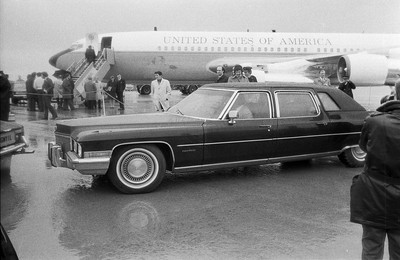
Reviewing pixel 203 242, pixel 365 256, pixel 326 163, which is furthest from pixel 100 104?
pixel 365 256

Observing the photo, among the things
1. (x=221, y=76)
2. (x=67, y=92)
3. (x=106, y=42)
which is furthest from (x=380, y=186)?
(x=106, y=42)

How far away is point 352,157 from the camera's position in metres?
6.78

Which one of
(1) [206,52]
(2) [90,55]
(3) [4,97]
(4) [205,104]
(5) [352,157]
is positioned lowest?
(5) [352,157]

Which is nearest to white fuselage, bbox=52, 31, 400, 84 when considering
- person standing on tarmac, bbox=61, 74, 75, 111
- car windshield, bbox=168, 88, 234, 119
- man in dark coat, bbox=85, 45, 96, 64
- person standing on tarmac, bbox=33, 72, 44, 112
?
man in dark coat, bbox=85, 45, 96, 64

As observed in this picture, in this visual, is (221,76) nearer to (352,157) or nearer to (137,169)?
(352,157)

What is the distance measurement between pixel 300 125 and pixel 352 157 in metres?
1.26

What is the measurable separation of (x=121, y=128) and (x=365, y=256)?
329cm

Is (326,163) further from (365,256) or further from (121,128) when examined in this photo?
(365,256)

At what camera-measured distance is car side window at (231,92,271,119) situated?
5.93 metres

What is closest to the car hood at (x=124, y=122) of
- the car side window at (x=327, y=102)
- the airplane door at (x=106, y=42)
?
the car side window at (x=327, y=102)

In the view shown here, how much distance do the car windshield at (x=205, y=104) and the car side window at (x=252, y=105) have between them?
6.7 inches

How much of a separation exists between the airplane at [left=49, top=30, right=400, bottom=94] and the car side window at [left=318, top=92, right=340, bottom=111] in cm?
1311

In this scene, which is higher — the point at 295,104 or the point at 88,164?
the point at 295,104

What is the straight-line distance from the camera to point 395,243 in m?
2.78
